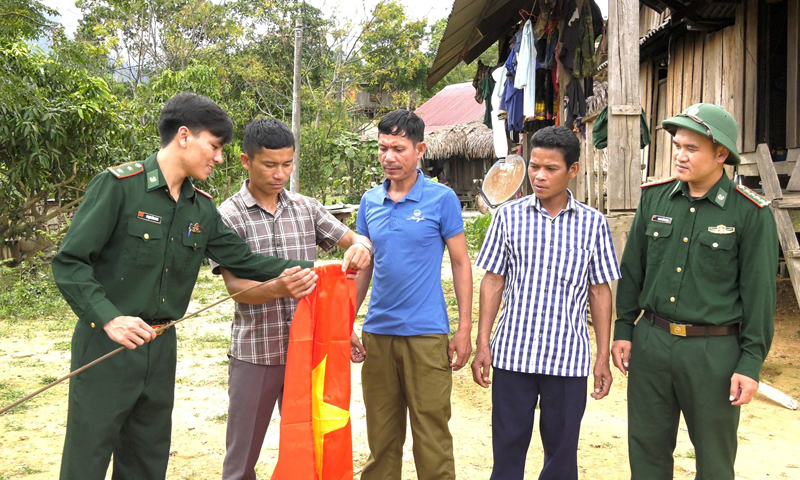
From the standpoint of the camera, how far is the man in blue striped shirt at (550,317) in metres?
2.82

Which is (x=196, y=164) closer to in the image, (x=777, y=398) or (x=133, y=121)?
(x=777, y=398)

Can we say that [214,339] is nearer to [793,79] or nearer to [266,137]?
[266,137]

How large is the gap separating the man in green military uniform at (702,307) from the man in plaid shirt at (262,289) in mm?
1314

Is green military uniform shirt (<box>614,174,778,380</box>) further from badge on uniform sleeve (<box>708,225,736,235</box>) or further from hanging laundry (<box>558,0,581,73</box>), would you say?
hanging laundry (<box>558,0,581,73</box>)

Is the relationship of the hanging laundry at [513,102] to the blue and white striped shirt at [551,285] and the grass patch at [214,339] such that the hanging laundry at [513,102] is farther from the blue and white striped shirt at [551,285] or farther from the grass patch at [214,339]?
the blue and white striped shirt at [551,285]

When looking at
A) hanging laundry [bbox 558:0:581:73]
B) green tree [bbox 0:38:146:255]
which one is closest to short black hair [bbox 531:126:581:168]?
hanging laundry [bbox 558:0:581:73]

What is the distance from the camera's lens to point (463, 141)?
73.3 ft

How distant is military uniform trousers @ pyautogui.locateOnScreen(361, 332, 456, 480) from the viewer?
117 inches

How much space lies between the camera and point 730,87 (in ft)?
24.0

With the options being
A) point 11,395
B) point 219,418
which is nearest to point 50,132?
point 11,395

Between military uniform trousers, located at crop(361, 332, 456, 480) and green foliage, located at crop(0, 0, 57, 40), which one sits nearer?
military uniform trousers, located at crop(361, 332, 456, 480)

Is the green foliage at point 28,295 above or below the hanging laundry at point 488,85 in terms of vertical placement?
below

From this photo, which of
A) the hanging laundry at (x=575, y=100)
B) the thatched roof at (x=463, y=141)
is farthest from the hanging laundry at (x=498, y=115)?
the thatched roof at (x=463, y=141)

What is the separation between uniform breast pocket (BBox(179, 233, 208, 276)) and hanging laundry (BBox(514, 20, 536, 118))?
5.13 meters
